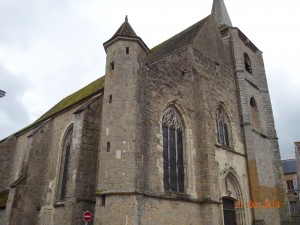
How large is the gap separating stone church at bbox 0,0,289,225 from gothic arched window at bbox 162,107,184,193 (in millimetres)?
45

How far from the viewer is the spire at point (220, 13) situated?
76.1 ft

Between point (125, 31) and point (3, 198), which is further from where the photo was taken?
point (3, 198)

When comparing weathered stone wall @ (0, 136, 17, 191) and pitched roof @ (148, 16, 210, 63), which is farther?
weathered stone wall @ (0, 136, 17, 191)

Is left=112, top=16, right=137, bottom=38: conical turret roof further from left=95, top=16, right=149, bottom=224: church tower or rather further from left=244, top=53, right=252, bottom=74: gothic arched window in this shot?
left=244, top=53, right=252, bottom=74: gothic arched window

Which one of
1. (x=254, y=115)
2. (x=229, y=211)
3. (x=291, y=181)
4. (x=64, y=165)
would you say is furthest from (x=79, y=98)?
(x=291, y=181)

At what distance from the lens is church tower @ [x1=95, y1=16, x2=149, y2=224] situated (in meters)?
10.0

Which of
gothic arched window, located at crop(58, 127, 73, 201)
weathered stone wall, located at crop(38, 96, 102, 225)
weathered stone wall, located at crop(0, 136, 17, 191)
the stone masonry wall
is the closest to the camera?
weathered stone wall, located at crop(38, 96, 102, 225)

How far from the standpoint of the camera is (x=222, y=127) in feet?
52.9

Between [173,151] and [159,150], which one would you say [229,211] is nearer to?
[173,151]

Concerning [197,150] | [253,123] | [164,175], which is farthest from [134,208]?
[253,123]

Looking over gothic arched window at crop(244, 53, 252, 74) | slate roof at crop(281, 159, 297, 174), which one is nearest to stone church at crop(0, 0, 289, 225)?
gothic arched window at crop(244, 53, 252, 74)

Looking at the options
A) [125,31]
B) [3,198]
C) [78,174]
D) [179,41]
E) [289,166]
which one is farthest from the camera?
[289,166]

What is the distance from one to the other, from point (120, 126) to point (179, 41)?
8437 millimetres
